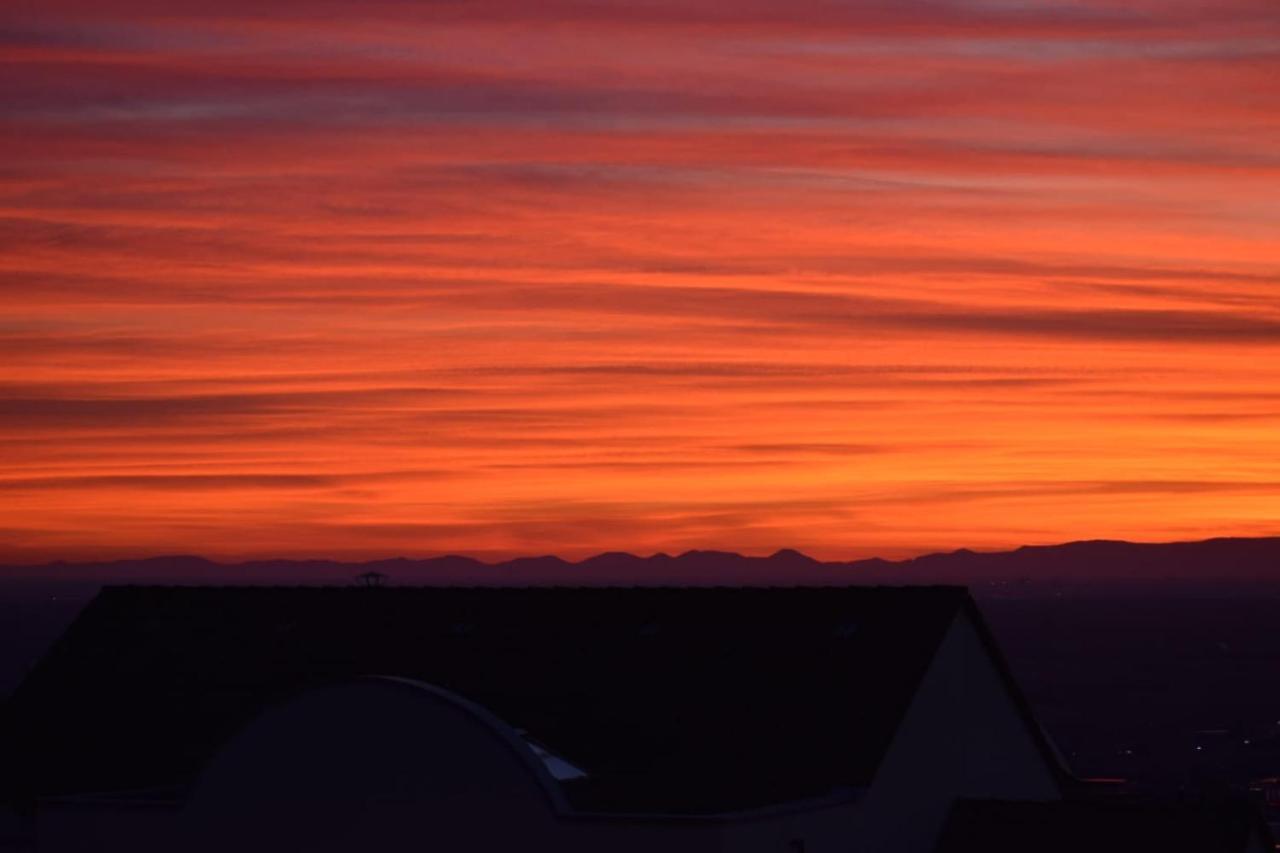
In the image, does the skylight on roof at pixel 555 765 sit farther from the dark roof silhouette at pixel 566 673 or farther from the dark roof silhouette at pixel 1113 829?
the dark roof silhouette at pixel 1113 829

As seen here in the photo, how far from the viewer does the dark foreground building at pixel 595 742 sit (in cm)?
3494

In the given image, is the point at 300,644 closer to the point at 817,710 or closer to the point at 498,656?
the point at 498,656

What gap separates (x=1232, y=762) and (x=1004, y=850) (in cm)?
9300

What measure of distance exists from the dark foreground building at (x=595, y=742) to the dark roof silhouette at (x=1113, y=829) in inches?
1.6

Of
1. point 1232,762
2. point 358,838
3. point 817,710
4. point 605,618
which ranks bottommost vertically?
point 358,838

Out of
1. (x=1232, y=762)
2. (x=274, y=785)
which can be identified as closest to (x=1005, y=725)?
(x=274, y=785)

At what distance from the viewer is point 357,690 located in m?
36.7

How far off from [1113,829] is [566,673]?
32.3 feet

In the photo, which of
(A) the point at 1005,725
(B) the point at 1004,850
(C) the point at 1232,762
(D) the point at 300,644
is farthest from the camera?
(C) the point at 1232,762

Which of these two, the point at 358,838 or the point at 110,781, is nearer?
the point at 358,838

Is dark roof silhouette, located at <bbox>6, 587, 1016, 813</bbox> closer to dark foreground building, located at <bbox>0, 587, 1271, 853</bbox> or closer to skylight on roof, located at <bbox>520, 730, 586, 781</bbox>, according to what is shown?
dark foreground building, located at <bbox>0, 587, 1271, 853</bbox>

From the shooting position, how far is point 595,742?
36875 mm

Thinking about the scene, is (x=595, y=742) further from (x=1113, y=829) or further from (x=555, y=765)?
(x=1113, y=829)

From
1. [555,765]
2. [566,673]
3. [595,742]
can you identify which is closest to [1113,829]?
[595,742]
